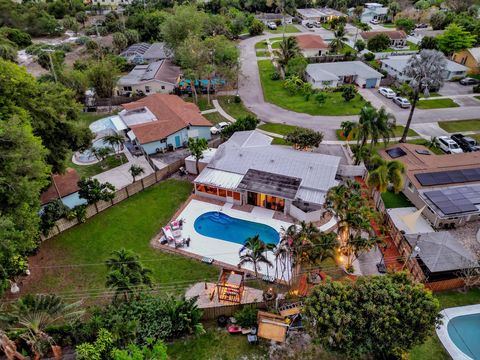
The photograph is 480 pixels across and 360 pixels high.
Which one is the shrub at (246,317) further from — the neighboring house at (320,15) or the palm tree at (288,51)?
the neighboring house at (320,15)

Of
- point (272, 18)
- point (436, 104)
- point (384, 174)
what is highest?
point (272, 18)

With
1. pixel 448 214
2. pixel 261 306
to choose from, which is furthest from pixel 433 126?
pixel 261 306

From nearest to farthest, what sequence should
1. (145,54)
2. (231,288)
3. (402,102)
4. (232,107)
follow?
(231,288) → (402,102) → (232,107) → (145,54)

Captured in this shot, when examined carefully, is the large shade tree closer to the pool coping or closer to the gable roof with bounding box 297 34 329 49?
the pool coping

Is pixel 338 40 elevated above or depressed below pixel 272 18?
above

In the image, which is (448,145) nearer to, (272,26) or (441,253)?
(441,253)

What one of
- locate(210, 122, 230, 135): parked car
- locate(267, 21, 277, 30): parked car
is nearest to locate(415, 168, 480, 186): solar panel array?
locate(210, 122, 230, 135): parked car

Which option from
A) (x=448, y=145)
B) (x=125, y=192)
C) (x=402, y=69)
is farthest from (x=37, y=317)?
(x=402, y=69)
